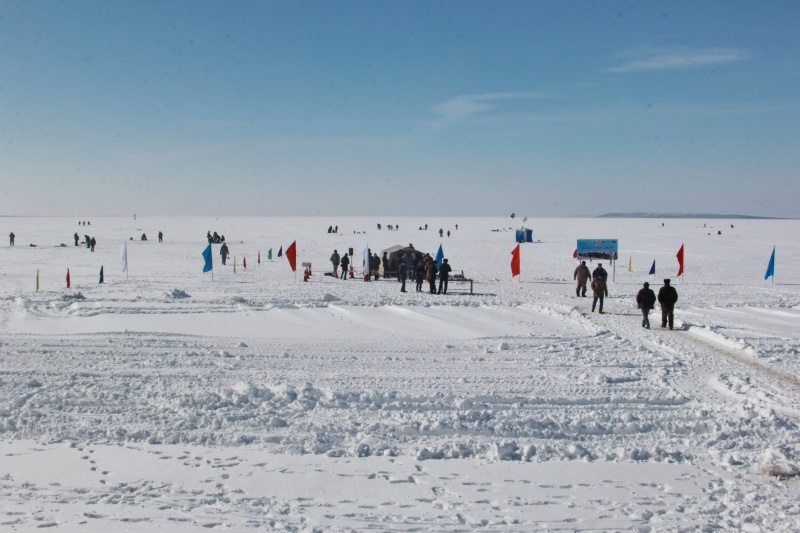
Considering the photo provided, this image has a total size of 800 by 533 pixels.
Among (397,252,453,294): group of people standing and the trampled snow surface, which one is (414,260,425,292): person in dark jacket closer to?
(397,252,453,294): group of people standing

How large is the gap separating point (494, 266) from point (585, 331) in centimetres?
2003

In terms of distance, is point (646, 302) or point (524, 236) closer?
point (646, 302)

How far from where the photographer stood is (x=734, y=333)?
14.6 metres

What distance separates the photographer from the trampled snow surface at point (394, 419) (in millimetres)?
6277

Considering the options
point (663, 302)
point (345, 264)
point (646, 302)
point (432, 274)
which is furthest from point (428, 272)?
point (663, 302)

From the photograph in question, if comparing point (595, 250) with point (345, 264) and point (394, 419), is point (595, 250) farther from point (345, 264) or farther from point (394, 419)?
point (394, 419)

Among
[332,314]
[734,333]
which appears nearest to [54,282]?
[332,314]

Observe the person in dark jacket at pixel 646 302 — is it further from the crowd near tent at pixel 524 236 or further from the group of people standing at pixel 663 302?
the crowd near tent at pixel 524 236

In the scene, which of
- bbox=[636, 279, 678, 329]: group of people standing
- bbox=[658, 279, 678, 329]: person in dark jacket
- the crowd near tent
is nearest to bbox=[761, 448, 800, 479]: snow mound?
bbox=[636, 279, 678, 329]: group of people standing

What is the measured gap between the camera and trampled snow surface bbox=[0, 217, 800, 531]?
6277 mm

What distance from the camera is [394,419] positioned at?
8.67 m

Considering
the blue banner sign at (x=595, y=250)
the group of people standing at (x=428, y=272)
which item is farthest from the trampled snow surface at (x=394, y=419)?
the blue banner sign at (x=595, y=250)

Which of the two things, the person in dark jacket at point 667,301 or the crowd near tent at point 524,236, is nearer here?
the person in dark jacket at point 667,301

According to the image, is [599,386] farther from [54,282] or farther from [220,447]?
[54,282]
